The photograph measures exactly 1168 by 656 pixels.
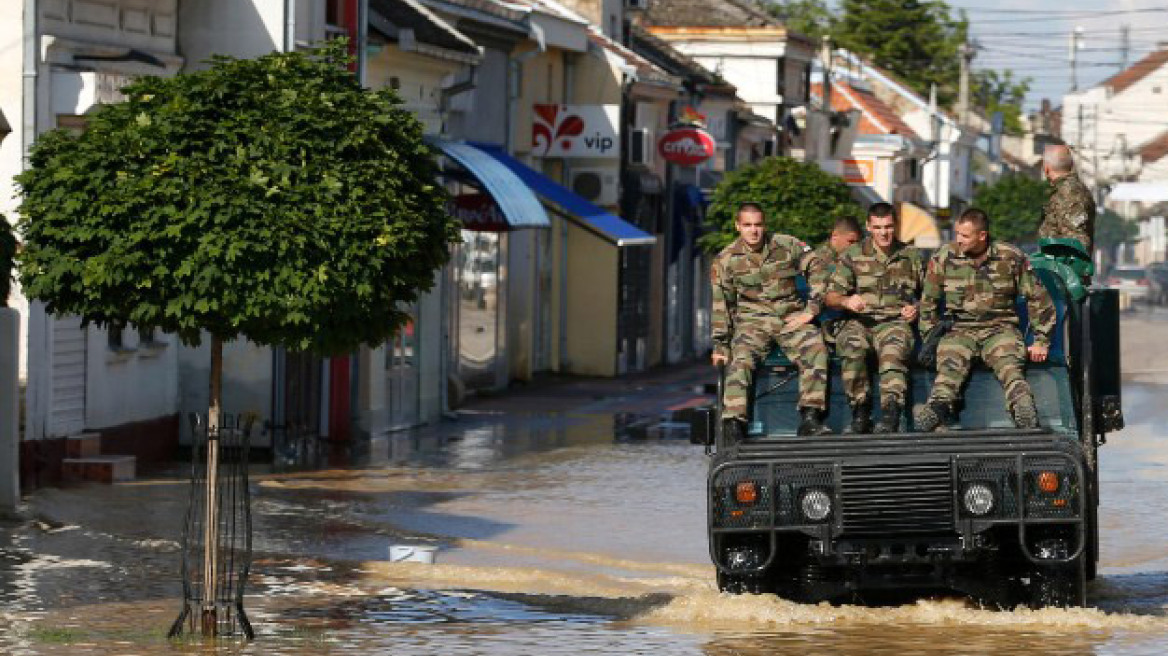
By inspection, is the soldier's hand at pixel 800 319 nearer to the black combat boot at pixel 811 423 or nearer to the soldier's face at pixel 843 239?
the black combat boot at pixel 811 423

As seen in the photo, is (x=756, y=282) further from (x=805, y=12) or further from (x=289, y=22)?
(x=805, y=12)

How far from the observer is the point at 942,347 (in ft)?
46.0

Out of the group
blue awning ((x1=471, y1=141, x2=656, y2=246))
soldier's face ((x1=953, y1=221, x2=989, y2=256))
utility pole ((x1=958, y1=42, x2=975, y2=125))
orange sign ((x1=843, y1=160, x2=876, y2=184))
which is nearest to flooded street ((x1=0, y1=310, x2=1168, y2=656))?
soldier's face ((x1=953, y1=221, x2=989, y2=256))

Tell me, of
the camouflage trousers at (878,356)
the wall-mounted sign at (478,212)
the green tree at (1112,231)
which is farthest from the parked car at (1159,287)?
the camouflage trousers at (878,356)

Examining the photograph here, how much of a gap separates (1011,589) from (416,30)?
16346 mm

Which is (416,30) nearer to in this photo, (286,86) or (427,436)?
(427,436)

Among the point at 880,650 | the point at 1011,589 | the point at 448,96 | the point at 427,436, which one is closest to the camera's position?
the point at 880,650

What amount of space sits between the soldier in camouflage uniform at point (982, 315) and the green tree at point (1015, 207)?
7202 cm

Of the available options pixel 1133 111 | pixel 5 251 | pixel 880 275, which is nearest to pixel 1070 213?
pixel 880 275

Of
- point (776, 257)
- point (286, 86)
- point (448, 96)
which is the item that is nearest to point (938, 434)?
point (776, 257)

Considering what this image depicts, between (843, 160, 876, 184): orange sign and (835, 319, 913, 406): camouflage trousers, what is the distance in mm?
47795

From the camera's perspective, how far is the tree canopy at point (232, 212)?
41.5 feet

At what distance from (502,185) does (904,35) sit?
229ft

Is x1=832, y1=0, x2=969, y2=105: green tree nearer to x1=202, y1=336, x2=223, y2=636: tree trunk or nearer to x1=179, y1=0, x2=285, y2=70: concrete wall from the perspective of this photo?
x1=179, y1=0, x2=285, y2=70: concrete wall
